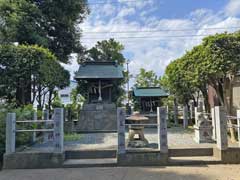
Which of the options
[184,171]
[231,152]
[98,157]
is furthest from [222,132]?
[98,157]

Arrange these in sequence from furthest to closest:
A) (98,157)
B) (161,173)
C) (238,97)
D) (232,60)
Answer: (238,97) < (232,60) < (98,157) < (161,173)

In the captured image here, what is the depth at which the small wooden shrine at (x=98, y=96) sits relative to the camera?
45.6 ft

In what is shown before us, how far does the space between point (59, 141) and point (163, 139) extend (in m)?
2.88

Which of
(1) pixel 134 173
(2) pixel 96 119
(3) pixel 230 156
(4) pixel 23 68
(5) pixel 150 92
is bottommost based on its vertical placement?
(1) pixel 134 173

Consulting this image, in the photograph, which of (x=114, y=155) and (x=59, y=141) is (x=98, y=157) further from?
(x=59, y=141)

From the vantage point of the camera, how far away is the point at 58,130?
673 cm

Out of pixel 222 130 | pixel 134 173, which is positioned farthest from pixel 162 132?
pixel 222 130

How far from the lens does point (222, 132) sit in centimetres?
663

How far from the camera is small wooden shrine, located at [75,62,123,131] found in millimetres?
13891

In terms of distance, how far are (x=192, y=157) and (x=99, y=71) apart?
10.6m

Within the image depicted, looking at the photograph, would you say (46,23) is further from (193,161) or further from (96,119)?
(193,161)

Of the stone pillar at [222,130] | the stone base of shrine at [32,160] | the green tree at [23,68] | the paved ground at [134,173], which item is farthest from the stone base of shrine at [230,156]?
the green tree at [23,68]

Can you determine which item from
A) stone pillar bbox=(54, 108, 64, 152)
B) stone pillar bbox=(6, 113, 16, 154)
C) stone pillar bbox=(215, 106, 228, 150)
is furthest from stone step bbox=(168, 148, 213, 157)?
stone pillar bbox=(6, 113, 16, 154)

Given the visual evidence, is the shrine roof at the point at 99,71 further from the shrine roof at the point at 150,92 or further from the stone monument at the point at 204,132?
the stone monument at the point at 204,132
